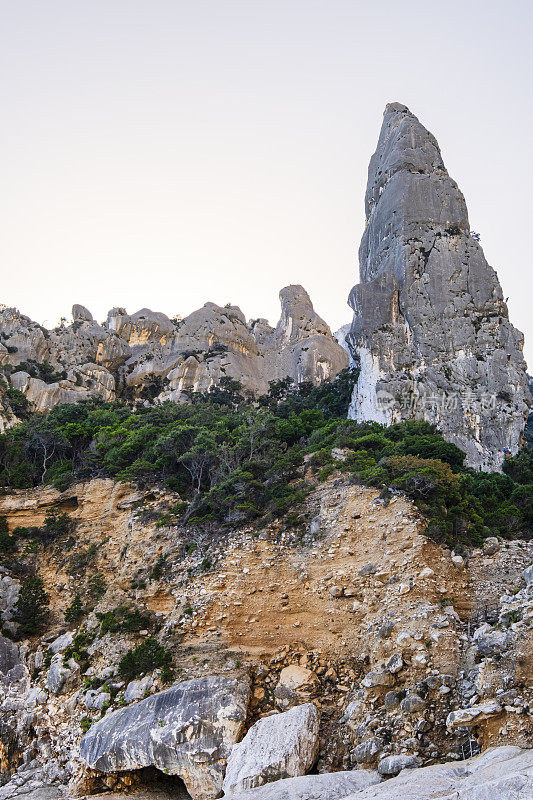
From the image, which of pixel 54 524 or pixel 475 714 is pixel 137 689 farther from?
pixel 54 524

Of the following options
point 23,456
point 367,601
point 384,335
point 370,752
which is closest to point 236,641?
point 367,601

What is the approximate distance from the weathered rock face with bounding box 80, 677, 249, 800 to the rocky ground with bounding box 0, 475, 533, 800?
0.41 meters

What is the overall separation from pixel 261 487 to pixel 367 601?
8172 millimetres

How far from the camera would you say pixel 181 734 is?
15.2 m

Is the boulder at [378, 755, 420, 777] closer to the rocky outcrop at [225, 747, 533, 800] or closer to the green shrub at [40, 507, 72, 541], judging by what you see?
the rocky outcrop at [225, 747, 533, 800]

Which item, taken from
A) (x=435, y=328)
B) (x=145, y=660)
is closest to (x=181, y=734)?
(x=145, y=660)

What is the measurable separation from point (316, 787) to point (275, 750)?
2.22 metres

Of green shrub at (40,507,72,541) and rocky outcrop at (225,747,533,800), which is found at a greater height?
green shrub at (40,507,72,541)

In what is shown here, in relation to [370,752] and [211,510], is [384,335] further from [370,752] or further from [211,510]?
[370,752]

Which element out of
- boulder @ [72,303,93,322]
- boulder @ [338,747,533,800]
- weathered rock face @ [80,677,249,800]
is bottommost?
weathered rock face @ [80,677,249,800]

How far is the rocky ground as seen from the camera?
13375 millimetres

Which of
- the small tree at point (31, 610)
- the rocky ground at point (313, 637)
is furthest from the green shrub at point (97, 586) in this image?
the small tree at point (31, 610)

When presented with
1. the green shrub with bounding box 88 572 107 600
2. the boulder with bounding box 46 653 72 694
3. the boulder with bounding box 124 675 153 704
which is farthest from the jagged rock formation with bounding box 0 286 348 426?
the boulder with bounding box 124 675 153 704

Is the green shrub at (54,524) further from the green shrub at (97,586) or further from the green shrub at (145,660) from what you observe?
the green shrub at (145,660)
